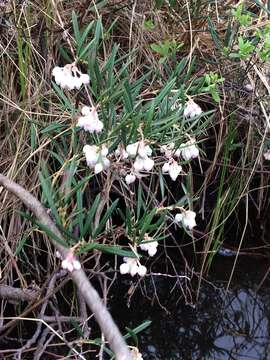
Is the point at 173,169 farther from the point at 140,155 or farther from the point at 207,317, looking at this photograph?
the point at 207,317

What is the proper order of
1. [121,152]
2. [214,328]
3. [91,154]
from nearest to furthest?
[91,154]
[121,152]
[214,328]

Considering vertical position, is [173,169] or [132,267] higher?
[173,169]

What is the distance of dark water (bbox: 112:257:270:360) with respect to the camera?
1869mm

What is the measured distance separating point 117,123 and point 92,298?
0.60 meters

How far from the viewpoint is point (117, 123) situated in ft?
4.55

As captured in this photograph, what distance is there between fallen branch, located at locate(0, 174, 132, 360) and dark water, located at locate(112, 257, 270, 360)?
84cm

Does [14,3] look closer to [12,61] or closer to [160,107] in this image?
[12,61]

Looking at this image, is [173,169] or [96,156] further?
[173,169]

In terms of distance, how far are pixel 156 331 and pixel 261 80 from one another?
0.80 meters

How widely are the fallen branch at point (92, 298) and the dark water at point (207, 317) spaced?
84 centimetres

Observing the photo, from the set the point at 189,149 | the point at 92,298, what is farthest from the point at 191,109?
the point at 92,298

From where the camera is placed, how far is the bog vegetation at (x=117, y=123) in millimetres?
1559

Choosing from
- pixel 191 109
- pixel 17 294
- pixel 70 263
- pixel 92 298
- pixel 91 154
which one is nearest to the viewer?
pixel 92 298

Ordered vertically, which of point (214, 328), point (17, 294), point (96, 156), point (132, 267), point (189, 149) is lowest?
point (214, 328)
